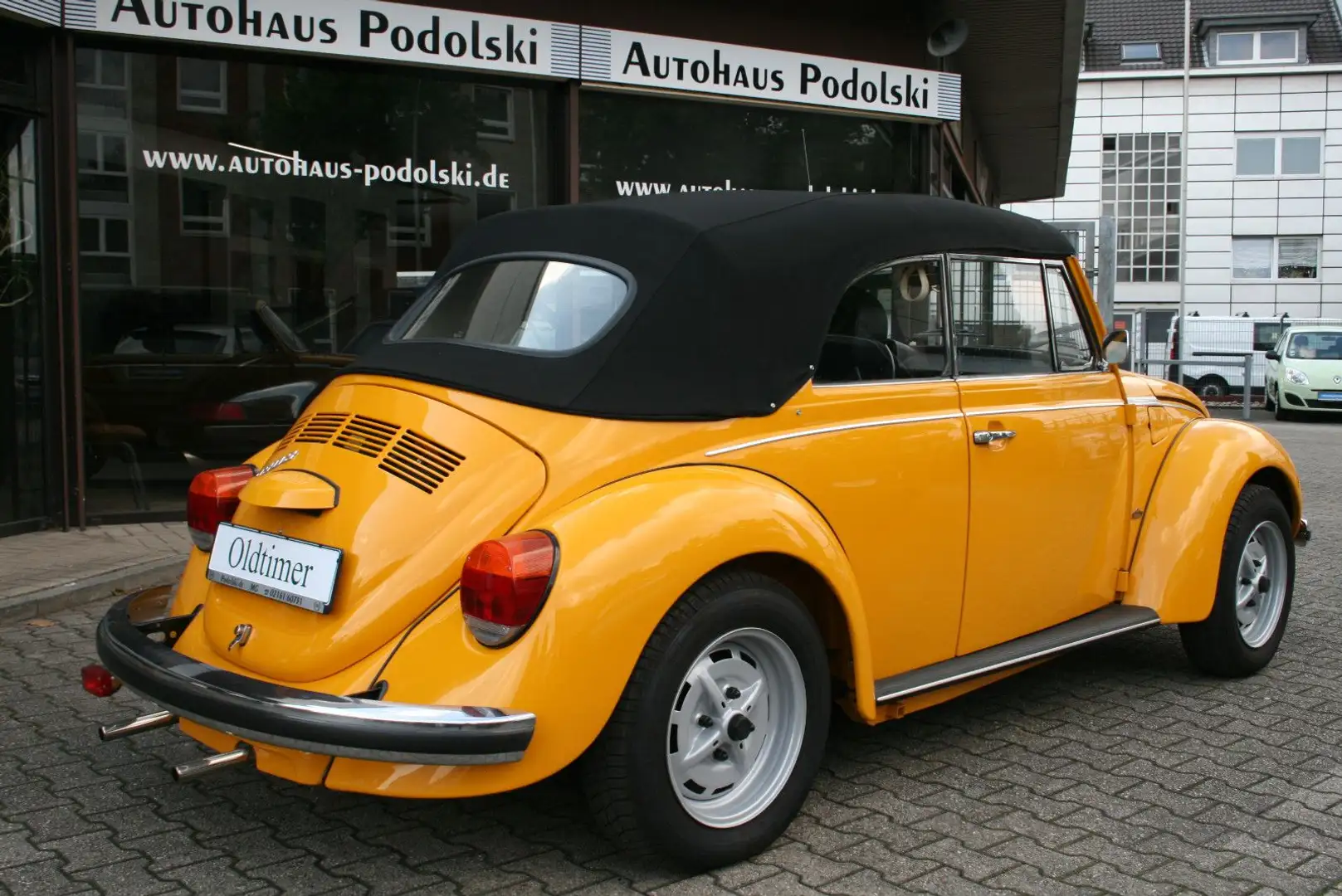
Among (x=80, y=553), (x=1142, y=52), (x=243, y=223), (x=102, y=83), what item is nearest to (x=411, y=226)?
(x=243, y=223)

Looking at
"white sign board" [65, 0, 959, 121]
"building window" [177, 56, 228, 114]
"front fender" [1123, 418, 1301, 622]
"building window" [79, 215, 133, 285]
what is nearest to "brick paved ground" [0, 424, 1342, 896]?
"front fender" [1123, 418, 1301, 622]

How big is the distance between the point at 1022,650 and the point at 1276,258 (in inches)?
1697

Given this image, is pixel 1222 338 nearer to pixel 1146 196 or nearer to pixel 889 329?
pixel 1146 196

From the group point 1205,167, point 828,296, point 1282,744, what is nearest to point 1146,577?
point 1282,744

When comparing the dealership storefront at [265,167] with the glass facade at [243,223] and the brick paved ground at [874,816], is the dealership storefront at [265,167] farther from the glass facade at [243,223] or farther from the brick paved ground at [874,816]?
the brick paved ground at [874,816]

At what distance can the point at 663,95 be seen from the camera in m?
10.1

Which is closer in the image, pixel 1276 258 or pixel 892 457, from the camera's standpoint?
pixel 892 457

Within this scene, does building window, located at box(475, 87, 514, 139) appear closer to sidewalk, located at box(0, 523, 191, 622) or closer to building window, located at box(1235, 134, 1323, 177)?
sidewalk, located at box(0, 523, 191, 622)

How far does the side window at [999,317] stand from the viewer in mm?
4180

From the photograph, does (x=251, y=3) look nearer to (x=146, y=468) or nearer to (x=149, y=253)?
(x=149, y=253)

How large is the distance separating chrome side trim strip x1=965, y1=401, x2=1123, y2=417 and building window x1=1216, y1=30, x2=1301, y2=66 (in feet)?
143

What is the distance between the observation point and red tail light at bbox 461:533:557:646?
9.51ft

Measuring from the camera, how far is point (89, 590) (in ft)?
20.8

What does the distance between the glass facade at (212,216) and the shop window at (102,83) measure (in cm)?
1
